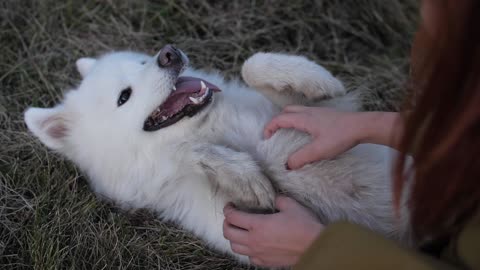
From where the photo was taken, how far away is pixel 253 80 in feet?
8.80

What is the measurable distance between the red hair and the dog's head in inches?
48.8

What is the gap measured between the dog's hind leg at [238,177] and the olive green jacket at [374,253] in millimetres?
499

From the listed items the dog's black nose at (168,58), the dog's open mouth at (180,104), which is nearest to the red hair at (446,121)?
the dog's open mouth at (180,104)

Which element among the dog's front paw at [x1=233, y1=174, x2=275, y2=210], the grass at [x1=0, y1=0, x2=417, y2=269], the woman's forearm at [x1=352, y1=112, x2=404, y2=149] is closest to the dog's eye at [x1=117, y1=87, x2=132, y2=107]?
the grass at [x1=0, y1=0, x2=417, y2=269]

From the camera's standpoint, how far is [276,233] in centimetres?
209

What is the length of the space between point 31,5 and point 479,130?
11.9 feet

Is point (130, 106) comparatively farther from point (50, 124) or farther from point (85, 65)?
point (85, 65)

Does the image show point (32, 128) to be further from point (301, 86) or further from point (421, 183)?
point (421, 183)

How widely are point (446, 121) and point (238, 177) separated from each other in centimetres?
101

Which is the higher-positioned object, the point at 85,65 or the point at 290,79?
the point at 290,79

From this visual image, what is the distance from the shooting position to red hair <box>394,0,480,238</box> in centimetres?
129

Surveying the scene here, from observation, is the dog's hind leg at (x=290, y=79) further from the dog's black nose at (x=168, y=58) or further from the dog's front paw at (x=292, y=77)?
the dog's black nose at (x=168, y=58)

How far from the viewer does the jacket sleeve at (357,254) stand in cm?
155

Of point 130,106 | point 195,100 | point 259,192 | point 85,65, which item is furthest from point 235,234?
point 85,65
